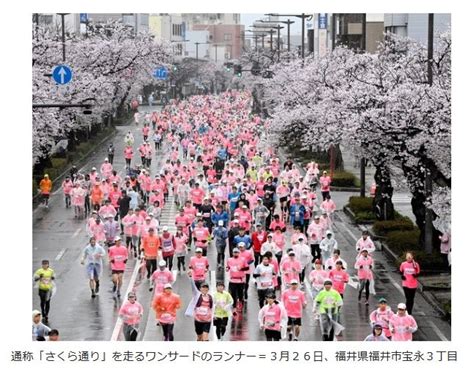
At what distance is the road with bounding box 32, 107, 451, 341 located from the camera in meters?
19.2

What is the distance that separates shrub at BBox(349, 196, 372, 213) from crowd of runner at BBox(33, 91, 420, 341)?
858 mm

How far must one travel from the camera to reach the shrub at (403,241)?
26.0 meters

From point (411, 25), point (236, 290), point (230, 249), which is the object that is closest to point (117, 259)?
point (236, 290)

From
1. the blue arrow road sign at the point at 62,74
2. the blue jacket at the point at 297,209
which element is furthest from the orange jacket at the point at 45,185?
the blue jacket at the point at 297,209

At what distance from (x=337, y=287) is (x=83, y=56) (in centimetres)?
3051

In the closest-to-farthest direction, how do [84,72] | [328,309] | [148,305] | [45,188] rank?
[328,309]
[148,305]
[45,188]
[84,72]

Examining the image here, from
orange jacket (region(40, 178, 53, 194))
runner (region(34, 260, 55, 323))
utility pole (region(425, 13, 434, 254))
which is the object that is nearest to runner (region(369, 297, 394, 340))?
runner (region(34, 260, 55, 323))

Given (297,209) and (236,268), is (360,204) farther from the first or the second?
(236,268)

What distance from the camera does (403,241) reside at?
86.9 feet

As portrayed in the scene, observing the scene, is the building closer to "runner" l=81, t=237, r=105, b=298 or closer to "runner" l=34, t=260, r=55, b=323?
"runner" l=81, t=237, r=105, b=298

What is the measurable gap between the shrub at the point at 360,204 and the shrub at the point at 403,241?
507 centimetres

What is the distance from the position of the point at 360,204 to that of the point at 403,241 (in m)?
7.22

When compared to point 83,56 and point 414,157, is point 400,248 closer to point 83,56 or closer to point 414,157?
point 414,157

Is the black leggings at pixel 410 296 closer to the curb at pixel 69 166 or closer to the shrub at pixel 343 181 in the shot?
the curb at pixel 69 166
